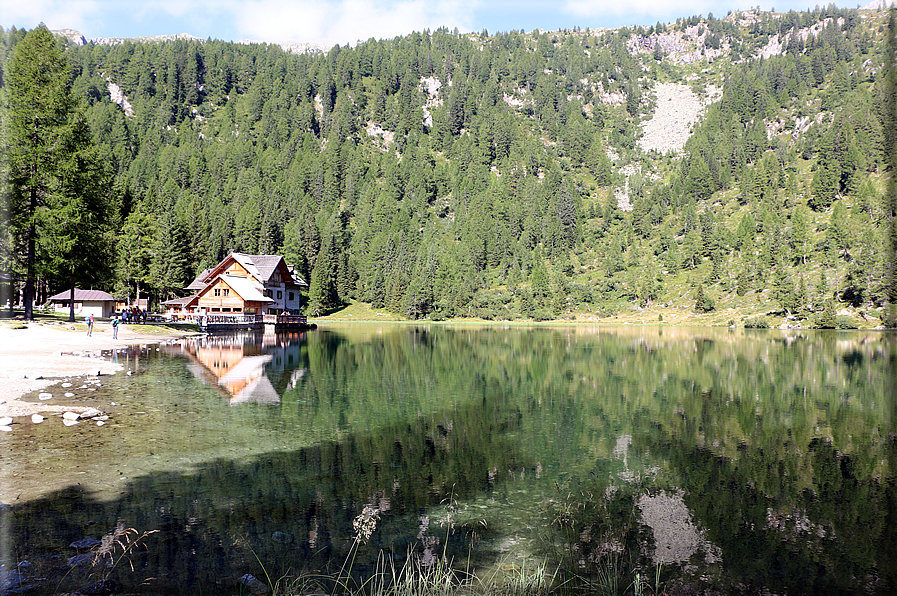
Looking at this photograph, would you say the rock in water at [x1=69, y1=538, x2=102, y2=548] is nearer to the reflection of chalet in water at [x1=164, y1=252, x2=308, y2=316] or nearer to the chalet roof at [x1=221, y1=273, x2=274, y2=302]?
the reflection of chalet in water at [x1=164, y1=252, x2=308, y2=316]

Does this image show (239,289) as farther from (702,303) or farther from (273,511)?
(702,303)

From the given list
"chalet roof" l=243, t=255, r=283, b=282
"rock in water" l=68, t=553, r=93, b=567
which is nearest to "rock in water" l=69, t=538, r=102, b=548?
"rock in water" l=68, t=553, r=93, b=567

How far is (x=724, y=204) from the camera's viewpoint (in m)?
170

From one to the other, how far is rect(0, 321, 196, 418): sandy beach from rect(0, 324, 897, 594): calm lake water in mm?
1633

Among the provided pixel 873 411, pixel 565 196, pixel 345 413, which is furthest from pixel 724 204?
pixel 345 413

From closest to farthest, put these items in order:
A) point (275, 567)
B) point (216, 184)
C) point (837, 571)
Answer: point (275, 567), point (837, 571), point (216, 184)

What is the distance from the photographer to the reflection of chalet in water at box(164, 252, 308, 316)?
254 ft

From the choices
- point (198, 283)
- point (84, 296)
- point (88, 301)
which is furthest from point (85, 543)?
point (198, 283)

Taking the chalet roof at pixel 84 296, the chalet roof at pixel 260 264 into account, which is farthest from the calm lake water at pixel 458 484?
the chalet roof at pixel 260 264

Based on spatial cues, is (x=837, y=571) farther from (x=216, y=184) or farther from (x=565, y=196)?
(x=216, y=184)

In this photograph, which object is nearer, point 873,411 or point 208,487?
point 208,487

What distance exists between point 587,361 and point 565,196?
475 feet

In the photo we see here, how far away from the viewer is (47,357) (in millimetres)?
27297

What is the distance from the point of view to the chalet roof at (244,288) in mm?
76562
